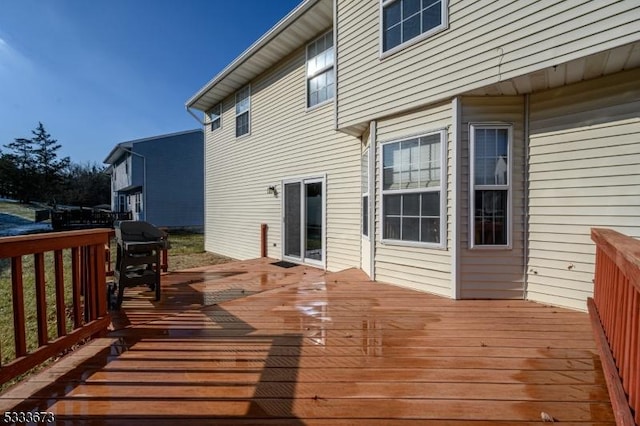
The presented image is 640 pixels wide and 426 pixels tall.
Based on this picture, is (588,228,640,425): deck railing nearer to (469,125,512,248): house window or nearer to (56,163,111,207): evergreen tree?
(469,125,512,248): house window

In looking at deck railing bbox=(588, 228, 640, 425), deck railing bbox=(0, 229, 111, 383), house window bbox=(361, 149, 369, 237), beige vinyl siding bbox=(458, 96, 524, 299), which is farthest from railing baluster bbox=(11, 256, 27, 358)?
house window bbox=(361, 149, 369, 237)

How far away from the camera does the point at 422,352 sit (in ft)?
8.27

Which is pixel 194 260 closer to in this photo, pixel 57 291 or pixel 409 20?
pixel 57 291

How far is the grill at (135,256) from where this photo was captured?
4.11 meters

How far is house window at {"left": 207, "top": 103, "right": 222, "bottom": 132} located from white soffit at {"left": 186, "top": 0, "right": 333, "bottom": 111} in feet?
1.76

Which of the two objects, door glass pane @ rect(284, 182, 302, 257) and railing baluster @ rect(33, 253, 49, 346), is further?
door glass pane @ rect(284, 182, 302, 257)

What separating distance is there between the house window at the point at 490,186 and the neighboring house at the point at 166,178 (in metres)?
18.6

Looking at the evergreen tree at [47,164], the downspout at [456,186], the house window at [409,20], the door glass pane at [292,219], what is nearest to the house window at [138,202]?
the door glass pane at [292,219]

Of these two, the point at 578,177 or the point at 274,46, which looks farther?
the point at 274,46

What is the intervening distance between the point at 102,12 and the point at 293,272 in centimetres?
899

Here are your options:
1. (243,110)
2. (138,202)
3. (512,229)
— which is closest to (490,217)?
(512,229)

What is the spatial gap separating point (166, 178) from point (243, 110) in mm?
12277

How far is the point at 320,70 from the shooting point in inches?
256

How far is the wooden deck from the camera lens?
1780 millimetres
